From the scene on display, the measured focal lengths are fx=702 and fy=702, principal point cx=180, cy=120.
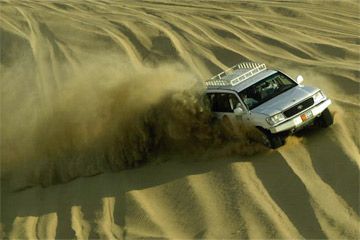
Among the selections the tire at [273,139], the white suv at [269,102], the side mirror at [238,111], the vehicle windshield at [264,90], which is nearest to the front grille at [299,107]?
the white suv at [269,102]

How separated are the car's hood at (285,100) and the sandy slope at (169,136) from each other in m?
0.81

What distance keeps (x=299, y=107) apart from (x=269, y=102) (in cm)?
60

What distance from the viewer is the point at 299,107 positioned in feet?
42.4

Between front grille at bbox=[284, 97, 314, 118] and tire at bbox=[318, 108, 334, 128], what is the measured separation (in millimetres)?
533

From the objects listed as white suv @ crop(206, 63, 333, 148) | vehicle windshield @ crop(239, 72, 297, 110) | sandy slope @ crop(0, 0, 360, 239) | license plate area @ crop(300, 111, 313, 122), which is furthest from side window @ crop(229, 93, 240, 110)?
license plate area @ crop(300, 111, 313, 122)

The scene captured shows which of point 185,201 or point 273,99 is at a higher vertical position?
point 273,99

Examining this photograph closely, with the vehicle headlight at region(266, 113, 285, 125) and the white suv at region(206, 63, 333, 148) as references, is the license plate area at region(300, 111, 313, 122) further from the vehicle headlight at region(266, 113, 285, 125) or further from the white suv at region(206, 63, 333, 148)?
the vehicle headlight at region(266, 113, 285, 125)

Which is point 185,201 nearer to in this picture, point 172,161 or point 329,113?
point 172,161

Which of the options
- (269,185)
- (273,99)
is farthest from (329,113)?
(269,185)

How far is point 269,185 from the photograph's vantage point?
1216 centimetres

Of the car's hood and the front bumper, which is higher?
the car's hood

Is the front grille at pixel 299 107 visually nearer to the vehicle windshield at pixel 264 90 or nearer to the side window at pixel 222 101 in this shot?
the vehicle windshield at pixel 264 90

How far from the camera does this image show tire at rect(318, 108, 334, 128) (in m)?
13.5

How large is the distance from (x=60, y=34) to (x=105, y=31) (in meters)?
1.72
